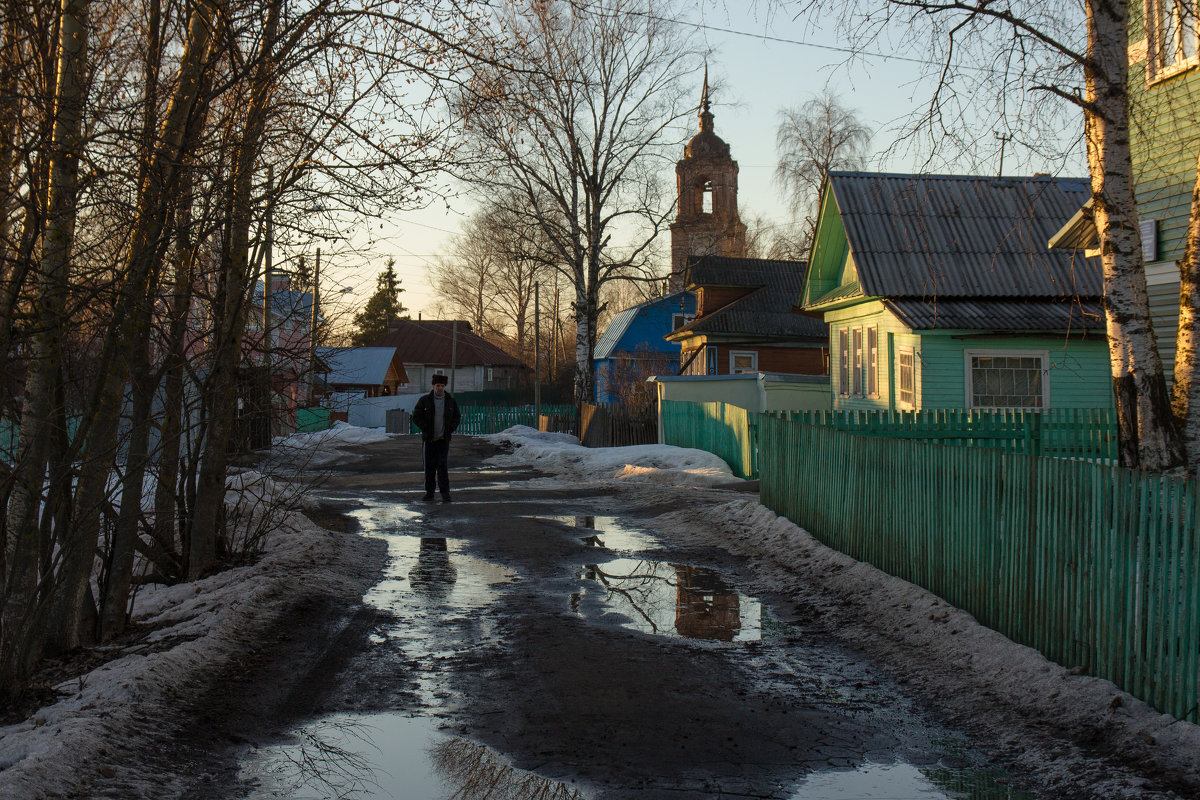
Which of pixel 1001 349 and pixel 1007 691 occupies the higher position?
pixel 1001 349

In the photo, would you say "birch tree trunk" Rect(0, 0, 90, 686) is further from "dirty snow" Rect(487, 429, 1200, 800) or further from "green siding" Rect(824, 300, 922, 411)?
"green siding" Rect(824, 300, 922, 411)

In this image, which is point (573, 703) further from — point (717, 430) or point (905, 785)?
point (717, 430)

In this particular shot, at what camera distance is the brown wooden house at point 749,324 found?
38812mm

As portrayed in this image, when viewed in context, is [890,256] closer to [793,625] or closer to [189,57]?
[793,625]

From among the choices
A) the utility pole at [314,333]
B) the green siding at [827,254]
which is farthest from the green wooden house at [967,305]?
the utility pole at [314,333]

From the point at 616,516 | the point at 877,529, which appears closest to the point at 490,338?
the point at 616,516

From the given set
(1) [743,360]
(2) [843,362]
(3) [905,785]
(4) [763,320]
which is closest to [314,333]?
(3) [905,785]

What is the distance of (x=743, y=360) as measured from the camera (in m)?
39.7

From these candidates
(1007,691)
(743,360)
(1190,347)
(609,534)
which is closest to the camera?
(1007,691)

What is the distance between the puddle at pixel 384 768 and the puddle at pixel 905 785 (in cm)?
98

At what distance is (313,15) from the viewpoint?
6410 millimetres

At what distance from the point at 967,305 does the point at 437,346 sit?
5650cm

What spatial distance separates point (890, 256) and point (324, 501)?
1266cm

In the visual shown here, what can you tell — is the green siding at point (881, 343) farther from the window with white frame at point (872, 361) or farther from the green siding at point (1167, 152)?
the green siding at point (1167, 152)
